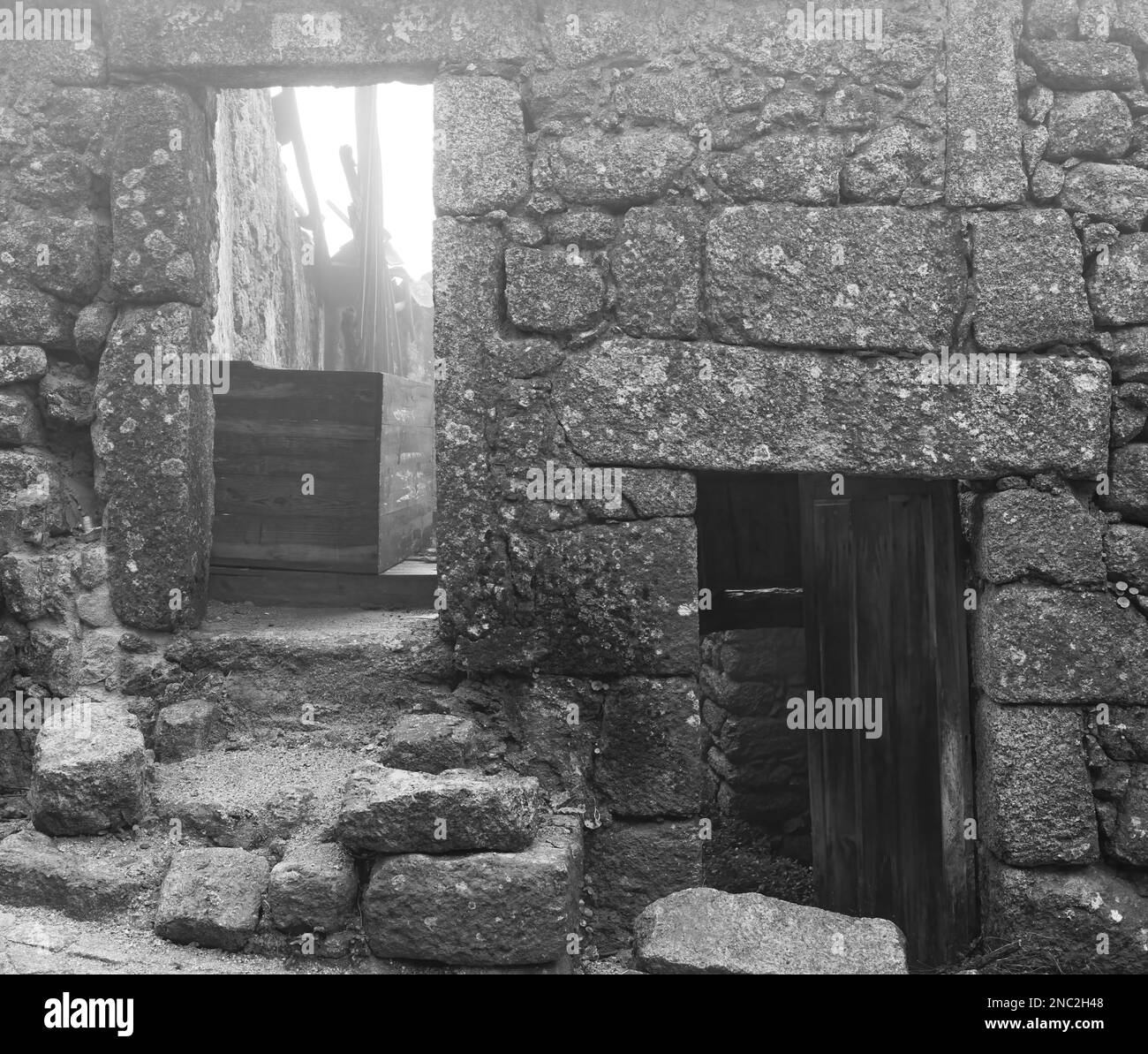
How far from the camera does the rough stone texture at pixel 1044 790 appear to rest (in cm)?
357

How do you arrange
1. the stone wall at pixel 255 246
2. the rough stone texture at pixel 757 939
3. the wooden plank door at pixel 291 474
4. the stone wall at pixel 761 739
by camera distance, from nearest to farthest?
1. the rough stone texture at pixel 757 939
2. the wooden plank door at pixel 291 474
3. the stone wall at pixel 255 246
4. the stone wall at pixel 761 739

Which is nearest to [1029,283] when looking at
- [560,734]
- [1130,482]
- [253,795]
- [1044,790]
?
[1130,482]

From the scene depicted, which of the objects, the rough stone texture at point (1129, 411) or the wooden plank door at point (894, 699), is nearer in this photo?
the rough stone texture at point (1129, 411)

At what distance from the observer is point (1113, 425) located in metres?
3.63

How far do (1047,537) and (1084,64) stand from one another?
62.8 inches

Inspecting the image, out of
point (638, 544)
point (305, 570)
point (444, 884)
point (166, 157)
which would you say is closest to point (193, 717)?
point (305, 570)

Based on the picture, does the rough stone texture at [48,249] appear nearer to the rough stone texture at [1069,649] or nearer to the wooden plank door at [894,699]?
the wooden plank door at [894,699]

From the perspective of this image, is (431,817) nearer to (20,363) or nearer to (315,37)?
(20,363)

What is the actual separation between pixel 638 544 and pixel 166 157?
217 centimetres

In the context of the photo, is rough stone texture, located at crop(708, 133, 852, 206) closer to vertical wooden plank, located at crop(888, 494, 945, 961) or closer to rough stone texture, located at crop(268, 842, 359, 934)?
vertical wooden plank, located at crop(888, 494, 945, 961)

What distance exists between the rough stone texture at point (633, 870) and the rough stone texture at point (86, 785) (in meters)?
1.49

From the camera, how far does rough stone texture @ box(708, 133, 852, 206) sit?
3652mm

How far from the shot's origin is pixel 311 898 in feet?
10.2

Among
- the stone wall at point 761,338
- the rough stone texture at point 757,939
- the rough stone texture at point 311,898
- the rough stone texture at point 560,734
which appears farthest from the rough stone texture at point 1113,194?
the rough stone texture at point 311,898
